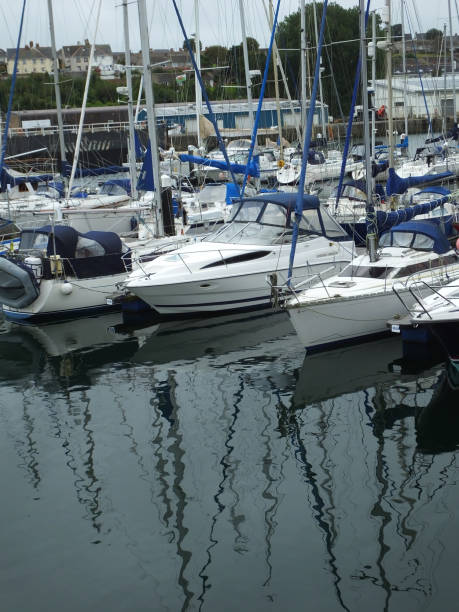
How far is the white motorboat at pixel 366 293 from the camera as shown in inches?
635

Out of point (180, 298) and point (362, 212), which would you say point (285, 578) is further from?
point (362, 212)

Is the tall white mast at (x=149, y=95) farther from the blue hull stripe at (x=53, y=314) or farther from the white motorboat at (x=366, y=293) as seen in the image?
the white motorboat at (x=366, y=293)

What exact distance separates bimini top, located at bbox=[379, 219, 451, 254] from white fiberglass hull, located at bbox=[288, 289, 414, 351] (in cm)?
193

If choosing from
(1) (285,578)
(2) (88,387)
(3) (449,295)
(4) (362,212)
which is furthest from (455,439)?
(4) (362,212)

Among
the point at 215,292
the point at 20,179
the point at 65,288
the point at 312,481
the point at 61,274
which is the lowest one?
the point at 312,481

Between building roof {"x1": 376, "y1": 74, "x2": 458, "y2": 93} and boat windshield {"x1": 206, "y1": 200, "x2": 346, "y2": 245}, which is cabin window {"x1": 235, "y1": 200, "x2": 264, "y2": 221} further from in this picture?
building roof {"x1": 376, "y1": 74, "x2": 458, "y2": 93}

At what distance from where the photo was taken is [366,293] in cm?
1627

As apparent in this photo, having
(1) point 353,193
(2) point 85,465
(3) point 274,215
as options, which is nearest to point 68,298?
(3) point 274,215

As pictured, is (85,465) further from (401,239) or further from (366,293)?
(401,239)

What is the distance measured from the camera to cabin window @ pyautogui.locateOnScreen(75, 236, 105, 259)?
20.9 m

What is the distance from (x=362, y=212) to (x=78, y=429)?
16216mm

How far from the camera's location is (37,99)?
83.4 meters

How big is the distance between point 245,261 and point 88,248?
430cm

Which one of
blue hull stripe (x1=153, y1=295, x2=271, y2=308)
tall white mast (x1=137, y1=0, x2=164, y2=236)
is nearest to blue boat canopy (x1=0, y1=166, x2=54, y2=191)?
tall white mast (x1=137, y1=0, x2=164, y2=236)
